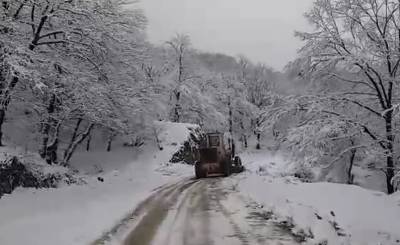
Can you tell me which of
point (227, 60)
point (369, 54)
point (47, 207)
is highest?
point (227, 60)

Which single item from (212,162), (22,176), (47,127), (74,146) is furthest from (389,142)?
(74,146)

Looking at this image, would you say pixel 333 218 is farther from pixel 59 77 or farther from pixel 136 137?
pixel 136 137

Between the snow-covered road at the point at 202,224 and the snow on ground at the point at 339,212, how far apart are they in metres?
0.51

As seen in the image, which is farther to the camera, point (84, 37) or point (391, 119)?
point (84, 37)

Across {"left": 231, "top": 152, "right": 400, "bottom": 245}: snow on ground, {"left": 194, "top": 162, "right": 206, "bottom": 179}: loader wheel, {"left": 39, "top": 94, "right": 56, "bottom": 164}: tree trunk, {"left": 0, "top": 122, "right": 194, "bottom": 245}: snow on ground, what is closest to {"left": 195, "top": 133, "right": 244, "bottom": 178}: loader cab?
{"left": 194, "top": 162, "right": 206, "bottom": 179}: loader wheel

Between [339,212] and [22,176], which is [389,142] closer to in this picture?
[339,212]

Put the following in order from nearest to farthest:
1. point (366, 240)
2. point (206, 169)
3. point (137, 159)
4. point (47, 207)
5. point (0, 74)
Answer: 1. point (366, 240)
2. point (47, 207)
3. point (0, 74)
4. point (206, 169)
5. point (137, 159)

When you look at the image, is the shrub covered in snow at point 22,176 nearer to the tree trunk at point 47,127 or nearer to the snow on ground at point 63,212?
the snow on ground at point 63,212

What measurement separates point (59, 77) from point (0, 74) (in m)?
2.74

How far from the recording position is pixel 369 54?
18484 mm

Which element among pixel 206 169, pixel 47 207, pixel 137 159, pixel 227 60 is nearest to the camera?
pixel 47 207

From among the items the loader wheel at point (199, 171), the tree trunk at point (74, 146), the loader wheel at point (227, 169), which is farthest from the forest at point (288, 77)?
the loader wheel at point (227, 169)

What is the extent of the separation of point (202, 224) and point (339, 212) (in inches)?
124

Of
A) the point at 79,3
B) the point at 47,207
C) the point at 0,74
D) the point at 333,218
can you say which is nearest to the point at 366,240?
the point at 333,218
